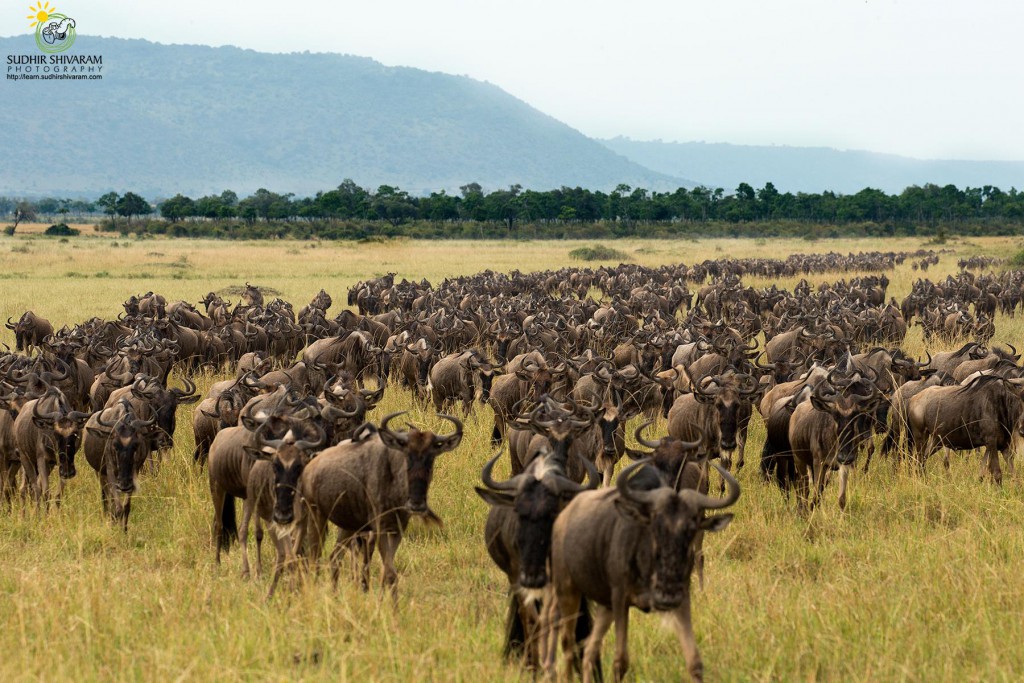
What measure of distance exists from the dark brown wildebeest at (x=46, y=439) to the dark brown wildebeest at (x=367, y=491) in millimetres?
3311

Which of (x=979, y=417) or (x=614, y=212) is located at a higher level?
(x=614, y=212)

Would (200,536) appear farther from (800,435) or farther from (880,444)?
(880,444)

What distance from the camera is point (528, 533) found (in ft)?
17.0

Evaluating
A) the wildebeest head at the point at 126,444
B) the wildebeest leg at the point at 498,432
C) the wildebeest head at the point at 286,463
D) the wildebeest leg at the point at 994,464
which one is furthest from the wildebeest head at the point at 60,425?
the wildebeest leg at the point at 994,464

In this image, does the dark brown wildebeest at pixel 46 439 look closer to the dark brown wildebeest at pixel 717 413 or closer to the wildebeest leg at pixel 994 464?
the dark brown wildebeest at pixel 717 413

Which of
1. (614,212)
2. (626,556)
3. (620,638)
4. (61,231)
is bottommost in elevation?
(620,638)

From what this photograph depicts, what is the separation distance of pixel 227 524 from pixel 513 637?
12.3 feet

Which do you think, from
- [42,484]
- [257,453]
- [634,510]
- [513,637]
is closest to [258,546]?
[257,453]

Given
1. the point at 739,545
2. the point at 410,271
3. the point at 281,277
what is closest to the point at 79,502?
the point at 739,545

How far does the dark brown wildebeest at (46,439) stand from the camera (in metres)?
9.04

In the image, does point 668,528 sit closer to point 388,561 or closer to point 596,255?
point 388,561

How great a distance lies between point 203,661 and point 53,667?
0.95 metres

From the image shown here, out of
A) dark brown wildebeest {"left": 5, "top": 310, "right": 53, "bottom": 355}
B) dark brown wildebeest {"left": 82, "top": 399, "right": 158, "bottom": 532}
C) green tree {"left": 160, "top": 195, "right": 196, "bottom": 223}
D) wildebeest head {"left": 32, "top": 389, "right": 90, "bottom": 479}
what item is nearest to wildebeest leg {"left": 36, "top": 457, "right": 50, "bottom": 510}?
wildebeest head {"left": 32, "top": 389, "right": 90, "bottom": 479}

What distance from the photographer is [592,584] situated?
16.0 feet
